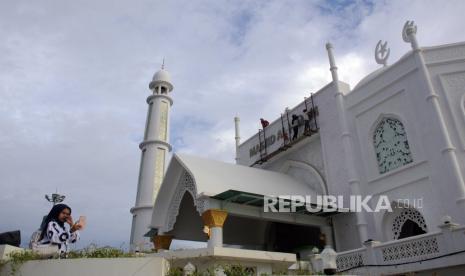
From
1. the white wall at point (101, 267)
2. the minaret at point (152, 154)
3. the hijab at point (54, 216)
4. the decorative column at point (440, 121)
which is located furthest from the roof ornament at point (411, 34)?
the minaret at point (152, 154)

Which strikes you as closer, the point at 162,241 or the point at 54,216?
the point at 54,216

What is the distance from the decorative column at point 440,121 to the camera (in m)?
10.0

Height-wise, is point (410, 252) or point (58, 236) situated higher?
point (58, 236)

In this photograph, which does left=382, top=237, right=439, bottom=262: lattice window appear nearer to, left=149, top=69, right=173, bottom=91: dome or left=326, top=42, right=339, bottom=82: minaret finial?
left=326, top=42, right=339, bottom=82: minaret finial

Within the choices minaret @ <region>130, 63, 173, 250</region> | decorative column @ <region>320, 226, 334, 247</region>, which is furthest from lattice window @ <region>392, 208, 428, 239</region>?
minaret @ <region>130, 63, 173, 250</region>

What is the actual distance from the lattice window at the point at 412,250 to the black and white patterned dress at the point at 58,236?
7.42 m

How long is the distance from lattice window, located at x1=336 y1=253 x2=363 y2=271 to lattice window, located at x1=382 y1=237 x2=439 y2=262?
2.35ft

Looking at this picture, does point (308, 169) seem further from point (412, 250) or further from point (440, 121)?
point (412, 250)

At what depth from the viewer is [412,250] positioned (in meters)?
9.16

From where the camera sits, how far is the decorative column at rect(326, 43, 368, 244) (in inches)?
478

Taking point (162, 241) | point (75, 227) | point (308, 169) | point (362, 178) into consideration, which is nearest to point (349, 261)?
point (362, 178)

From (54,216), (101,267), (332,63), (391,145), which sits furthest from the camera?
(332,63)

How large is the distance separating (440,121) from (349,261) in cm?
→ 475

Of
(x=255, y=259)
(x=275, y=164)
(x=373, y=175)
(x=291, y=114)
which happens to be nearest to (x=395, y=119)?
(x=373, y=175)
